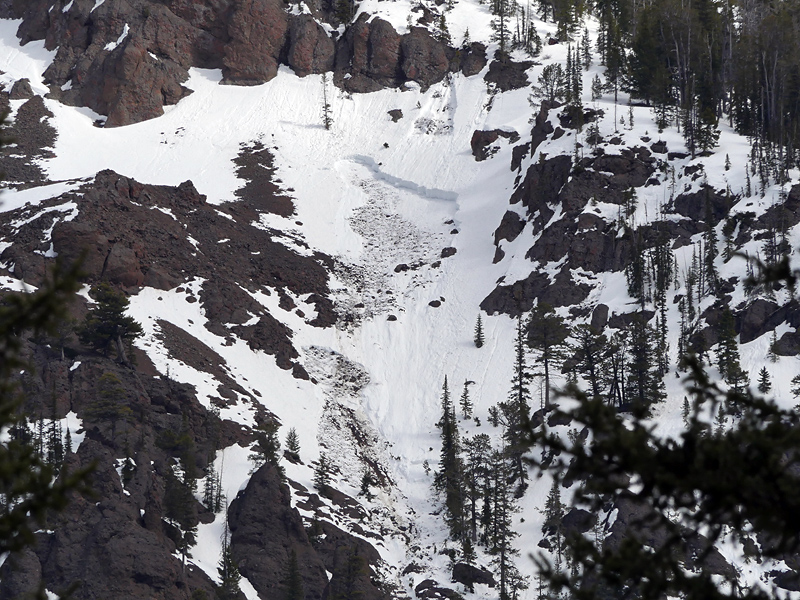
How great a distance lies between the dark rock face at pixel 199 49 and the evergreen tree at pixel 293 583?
76834 millimetres

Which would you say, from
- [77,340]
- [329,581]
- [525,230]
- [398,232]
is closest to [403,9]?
[398,232]

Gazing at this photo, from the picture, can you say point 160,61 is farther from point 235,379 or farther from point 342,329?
point 235,379

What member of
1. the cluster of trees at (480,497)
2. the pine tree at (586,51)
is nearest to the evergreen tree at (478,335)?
the cluster of trees at (480,497)

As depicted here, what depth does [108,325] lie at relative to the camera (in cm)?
5291

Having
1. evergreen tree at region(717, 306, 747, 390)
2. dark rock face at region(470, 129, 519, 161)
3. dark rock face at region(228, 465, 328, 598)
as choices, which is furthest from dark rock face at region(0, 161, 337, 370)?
evergreen tree at region(717, 306, 747, 390)

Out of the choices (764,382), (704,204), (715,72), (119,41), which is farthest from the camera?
(119,41)

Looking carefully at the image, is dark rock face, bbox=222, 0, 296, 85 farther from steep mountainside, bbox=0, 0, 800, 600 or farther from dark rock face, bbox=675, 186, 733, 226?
dark rock face, bbox=675, 186, 733, 226

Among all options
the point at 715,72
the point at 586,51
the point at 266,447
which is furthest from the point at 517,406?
the point at 586,51

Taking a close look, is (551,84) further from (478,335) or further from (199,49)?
(199,49)

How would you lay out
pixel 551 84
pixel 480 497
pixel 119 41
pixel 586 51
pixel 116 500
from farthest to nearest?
pixel 119 41
pixel 586 51
pixel 551 84
pixel 480 497
pixel 116 500

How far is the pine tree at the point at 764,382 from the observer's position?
2084 inches

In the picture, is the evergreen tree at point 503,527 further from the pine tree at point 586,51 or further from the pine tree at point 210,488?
the pine tree at point 586,51

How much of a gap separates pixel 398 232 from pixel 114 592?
5507 centimetres

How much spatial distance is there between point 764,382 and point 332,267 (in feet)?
138
